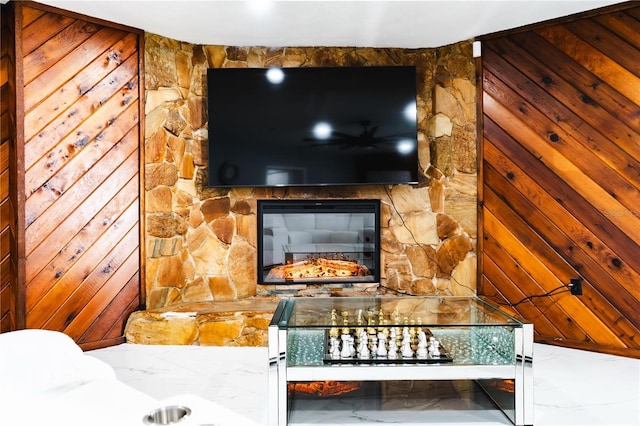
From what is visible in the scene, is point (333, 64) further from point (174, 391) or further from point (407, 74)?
point (174, 391)

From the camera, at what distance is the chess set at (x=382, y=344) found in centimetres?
206

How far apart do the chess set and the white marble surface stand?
31 centimetres

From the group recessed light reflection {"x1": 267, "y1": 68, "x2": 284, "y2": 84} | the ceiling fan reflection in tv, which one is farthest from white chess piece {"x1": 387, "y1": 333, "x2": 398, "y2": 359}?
recessed light reflection {"x1": 267, "y1": 68, "x2": 284, "y2": 84}

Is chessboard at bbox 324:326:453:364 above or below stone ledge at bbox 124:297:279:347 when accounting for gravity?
above

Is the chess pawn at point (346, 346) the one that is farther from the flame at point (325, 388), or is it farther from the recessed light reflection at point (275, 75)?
the recessed light reflection at point (275, 75)

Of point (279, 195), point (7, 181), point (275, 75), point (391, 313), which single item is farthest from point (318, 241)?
point (7, 181)

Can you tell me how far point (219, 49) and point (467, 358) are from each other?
292cm

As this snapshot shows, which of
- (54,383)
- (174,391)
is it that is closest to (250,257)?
(174,391)

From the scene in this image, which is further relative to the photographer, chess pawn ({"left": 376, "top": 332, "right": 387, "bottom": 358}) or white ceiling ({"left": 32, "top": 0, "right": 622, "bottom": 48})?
white ceiling ({"left": 32, "top": 0, "right": 622, "bottom": 48})

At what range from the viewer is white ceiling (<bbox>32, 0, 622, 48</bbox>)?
9.78 feet

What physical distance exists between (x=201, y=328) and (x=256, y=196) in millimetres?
1108

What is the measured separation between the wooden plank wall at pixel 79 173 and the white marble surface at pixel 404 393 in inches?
16.2

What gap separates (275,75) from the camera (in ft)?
11.8

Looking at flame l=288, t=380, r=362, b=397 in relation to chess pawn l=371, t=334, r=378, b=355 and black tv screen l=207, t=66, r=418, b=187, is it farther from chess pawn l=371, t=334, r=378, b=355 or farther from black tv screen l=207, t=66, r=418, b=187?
black tv screen l=207, t=66, r=418, b=187
